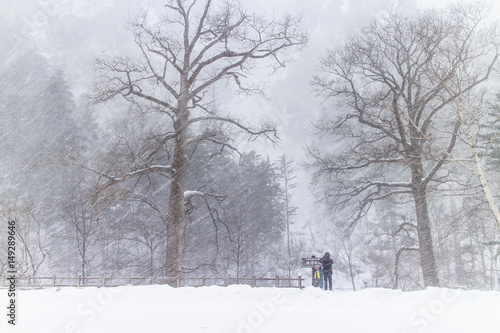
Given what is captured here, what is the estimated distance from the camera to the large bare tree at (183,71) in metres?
12.6

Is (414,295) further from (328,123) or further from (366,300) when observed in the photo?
(328,123)

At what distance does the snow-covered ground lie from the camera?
4.88 m

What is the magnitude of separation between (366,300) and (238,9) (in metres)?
12.0

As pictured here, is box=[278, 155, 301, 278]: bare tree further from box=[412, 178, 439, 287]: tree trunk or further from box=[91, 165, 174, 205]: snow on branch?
box=[91, 165, 174, 205]: snow on branch

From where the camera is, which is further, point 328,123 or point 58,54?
point 58,54

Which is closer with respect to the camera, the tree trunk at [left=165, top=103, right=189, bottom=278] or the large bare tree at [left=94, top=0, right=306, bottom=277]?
the tree trunk at [left=165, top=103, right=189, bottom=278]

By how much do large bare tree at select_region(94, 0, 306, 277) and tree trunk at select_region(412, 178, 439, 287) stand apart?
696cm

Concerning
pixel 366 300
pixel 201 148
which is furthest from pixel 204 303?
pixel 201 148

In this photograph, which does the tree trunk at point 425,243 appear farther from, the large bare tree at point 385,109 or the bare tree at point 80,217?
the bare tree at point 80,217

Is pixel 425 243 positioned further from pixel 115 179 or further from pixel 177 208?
pixel 115 179

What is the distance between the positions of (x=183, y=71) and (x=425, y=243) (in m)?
12.8

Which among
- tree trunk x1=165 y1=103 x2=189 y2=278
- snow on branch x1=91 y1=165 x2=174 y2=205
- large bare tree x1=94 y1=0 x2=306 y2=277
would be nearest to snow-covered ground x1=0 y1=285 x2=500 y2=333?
snow on branch x1=91 y1=165 x2=174 y2=205

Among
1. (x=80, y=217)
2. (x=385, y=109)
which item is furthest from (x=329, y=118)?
(x=80, y=217)

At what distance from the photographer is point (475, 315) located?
5934 millimetres
